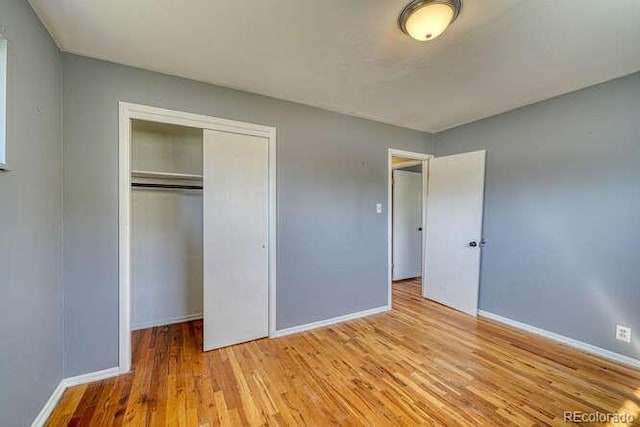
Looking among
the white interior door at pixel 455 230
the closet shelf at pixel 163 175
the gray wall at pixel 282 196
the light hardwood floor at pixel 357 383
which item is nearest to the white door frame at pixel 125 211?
the gray wall at pixel 282 196

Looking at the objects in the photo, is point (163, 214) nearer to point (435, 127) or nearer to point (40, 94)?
point (40, 94)

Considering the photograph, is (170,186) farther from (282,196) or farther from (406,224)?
(406,224)

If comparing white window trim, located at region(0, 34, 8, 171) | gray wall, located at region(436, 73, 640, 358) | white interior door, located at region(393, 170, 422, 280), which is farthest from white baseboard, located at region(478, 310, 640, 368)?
white window trim, located at region(0, 34, 8, 171)

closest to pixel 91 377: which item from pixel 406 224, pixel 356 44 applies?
pixel 356 44

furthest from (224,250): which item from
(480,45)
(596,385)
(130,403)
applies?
(596,385)

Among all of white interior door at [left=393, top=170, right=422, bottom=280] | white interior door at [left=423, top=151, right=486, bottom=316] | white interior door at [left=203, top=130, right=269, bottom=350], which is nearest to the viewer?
white interior door at [left=203, top=130, right=269, bottom=350]

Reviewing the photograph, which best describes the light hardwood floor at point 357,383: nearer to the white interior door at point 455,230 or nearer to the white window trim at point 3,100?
the white interior door at point 455,230

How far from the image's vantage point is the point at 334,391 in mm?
1941

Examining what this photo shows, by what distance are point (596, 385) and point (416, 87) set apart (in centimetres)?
273

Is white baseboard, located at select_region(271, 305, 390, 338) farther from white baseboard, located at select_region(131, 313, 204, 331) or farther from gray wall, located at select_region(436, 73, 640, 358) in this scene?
gray wall, located at select_region(436, 73, 640, 358)

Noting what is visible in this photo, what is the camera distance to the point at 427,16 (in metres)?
1.51

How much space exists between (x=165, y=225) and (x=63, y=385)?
5.14ft

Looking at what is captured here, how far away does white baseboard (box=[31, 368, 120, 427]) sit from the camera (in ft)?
5.31

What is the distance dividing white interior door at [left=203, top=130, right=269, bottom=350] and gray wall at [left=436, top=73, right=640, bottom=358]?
8.72 feet
